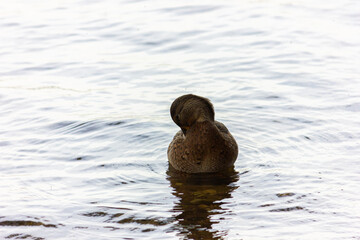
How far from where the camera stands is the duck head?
8.93m

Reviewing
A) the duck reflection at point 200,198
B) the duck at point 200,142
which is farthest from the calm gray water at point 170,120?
the duck at point 200,142

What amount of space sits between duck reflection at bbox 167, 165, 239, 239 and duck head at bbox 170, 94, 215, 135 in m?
0.81

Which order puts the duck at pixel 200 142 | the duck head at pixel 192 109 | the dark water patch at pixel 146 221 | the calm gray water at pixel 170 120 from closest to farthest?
1. the dark water patch at pixel 146 221
2. the calm gray water at pixel 170 120
3. the duck at pixel 200 142
4. the duck head at pixel 192 109

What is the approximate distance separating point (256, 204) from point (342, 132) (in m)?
2.83

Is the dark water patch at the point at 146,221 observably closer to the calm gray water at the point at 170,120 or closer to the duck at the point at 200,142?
the calm gray water at the point at 170,120

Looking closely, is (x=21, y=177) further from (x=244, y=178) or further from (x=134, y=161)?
(x=244, y=178)

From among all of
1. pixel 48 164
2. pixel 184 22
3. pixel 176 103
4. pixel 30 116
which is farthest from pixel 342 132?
pixel 184 22

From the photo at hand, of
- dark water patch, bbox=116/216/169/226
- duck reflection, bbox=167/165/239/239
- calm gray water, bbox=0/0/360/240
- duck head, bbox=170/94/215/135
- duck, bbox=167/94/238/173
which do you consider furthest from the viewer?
duck head, bbox=170/94/215/135

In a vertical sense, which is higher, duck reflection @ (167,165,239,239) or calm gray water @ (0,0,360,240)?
calm gray water @ (0,0,360,240)

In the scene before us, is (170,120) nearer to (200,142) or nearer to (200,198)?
(200,142)

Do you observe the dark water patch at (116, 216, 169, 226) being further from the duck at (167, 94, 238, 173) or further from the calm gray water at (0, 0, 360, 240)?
the duck at (167, 94, 238, 173)

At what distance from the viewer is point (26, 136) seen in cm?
1021

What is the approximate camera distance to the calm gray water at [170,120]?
23.7 ft

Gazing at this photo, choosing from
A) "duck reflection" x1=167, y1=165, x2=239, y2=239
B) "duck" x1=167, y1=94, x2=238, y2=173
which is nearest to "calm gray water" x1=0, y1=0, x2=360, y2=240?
"duck reflection" x1=167, y1=165, x2=239, y2=239
